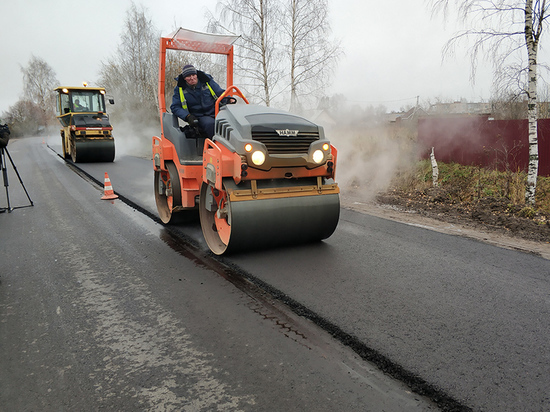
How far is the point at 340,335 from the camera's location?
2771 millimetres

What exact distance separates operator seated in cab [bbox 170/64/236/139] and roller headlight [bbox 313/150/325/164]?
1.55m

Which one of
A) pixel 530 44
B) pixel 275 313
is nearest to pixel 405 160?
pixel 530 44

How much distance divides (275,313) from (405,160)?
9.02 metres

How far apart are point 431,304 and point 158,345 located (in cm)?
209

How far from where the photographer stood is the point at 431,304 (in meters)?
3.20

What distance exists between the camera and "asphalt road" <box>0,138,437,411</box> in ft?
7.20

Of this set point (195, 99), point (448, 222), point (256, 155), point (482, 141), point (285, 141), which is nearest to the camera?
point (256, 155)

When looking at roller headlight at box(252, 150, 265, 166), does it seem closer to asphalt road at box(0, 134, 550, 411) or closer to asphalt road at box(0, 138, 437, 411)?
asphalt road at box(0, 134, 550, 411)

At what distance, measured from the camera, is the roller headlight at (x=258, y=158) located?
390 centimetres

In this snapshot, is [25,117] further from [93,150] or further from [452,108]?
[452,108]

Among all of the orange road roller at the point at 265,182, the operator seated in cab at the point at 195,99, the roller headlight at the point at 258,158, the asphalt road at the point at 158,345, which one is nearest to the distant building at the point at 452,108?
the operator seated in cab at the point at 195,99

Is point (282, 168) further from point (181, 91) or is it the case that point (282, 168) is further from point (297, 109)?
point (297, 109)

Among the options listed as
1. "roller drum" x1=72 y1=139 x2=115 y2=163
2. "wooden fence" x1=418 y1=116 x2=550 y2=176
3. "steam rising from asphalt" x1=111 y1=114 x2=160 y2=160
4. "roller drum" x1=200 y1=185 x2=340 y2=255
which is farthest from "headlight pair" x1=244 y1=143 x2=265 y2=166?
"steam rising from asphalt" x1=111 y1=114 x2=160 y2=160

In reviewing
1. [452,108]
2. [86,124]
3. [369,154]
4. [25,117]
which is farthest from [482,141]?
[25,117]
